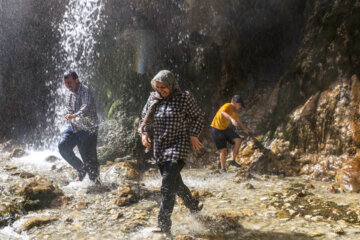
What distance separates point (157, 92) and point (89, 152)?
2.50 meters

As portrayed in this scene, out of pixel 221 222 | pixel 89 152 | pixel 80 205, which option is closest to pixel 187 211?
pixel 221 222

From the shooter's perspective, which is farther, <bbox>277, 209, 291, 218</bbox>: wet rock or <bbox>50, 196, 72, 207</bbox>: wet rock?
<bbox>50, 196, 72, 207</bbox>: wet rock

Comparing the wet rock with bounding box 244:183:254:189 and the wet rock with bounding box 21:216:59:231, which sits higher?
the wet rock with bounding box 244:183:254:189

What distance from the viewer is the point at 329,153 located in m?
5.62

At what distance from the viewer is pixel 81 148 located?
A: 5.05 meters

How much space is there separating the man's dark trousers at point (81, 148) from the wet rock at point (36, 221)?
140 centimetres

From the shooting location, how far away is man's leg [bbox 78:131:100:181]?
498 cm

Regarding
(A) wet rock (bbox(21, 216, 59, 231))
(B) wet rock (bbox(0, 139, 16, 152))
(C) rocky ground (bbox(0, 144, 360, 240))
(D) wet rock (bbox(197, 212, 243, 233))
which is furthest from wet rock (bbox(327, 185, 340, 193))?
(B) wet rock (bbox(0, 139, 16, 152))

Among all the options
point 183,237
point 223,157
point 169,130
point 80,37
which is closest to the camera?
point 183,237

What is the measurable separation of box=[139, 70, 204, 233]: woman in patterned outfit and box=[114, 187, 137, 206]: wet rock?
4.38 ft

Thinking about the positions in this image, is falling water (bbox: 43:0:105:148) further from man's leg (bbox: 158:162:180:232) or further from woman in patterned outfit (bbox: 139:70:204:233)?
man's leg (bbox: 158:162:180:232)

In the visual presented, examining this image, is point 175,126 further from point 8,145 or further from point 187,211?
point 8,145

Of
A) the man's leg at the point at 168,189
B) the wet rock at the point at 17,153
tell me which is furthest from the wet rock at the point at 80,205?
the wet rock at the point at 17,153

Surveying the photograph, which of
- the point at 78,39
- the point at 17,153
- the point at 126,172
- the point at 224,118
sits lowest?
the point at 126,172
